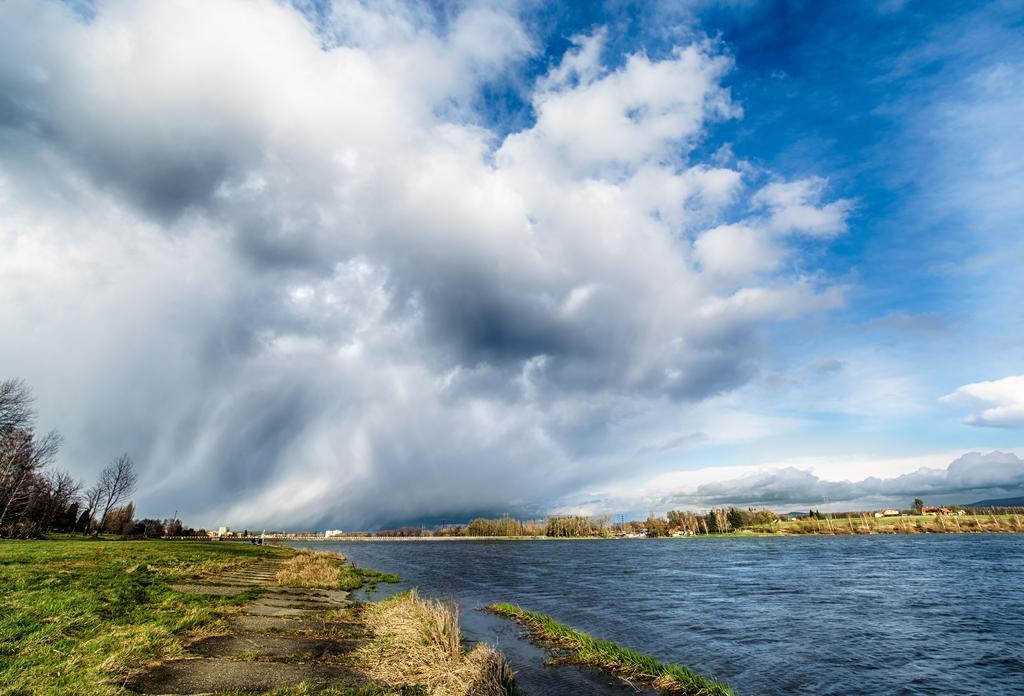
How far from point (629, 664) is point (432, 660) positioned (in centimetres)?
960

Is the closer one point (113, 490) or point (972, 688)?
point (972, 688)

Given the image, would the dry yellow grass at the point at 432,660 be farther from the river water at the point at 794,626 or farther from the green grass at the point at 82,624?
the green grass at the point at 82,624

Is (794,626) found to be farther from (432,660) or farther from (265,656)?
(265,656)

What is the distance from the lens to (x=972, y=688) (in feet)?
65.8

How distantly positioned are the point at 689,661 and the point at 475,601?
2388 centimetres

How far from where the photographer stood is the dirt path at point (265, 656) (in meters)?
14.3

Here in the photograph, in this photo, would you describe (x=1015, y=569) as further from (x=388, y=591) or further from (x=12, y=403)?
(x=12, y=403)

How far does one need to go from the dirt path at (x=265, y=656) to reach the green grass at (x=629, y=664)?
10424 mm

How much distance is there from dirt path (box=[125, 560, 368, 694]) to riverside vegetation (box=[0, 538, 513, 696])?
506mm

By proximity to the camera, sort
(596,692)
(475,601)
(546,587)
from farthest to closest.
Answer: (546,587)
(475,601)
(596,692)

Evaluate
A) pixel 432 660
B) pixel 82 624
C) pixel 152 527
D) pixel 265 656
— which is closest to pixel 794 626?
pixel 432 660

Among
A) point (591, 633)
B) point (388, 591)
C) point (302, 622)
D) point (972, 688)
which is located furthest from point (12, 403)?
point (972, 688)

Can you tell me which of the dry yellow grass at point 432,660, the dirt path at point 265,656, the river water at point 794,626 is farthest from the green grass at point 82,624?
the river water at point 794,626

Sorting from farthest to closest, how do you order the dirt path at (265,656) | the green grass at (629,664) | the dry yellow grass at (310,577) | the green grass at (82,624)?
the dry yellow grass at (310,577) → the green grass at (629,664) → the dirt path at (265,656) → the green grass at (82,624)
